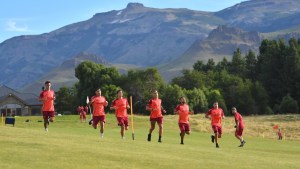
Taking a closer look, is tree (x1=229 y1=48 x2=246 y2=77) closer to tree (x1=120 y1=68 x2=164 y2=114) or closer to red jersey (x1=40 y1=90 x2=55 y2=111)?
tree (x1=120 y1=68 x2=164 y2=114)

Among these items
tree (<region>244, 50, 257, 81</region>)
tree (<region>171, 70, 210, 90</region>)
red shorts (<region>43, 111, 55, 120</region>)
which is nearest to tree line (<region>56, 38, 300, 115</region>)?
tree (<region>171, 70, 210, 90</region>)

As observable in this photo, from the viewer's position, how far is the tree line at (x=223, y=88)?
113 metres

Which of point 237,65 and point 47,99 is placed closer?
point 47,99

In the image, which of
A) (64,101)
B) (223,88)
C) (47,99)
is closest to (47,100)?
(47,99)

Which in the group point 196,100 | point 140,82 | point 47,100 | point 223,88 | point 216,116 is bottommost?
point 216,116

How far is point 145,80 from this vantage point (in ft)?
402

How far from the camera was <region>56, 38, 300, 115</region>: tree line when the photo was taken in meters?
113

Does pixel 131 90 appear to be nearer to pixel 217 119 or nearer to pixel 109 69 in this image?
pixel 109 69

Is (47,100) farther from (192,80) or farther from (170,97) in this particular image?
(192,80)

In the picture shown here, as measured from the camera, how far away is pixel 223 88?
129 m

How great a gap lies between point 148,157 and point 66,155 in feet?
8.97

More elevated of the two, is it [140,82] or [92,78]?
[92,78]

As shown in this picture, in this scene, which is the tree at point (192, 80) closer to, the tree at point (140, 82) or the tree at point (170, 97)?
the tree at point (140, 82)

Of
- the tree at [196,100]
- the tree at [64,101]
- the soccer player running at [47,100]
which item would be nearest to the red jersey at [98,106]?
the soccer player running at [47,100]
